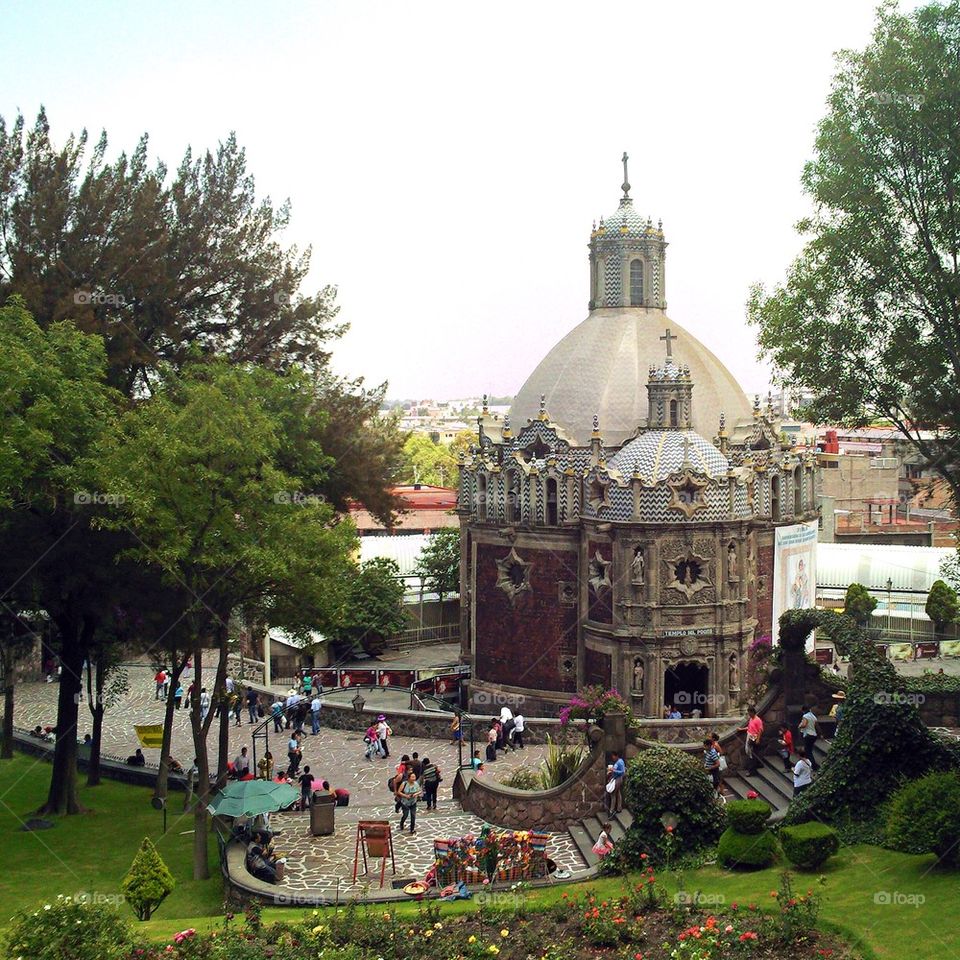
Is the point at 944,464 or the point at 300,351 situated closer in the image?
the point at 944,464

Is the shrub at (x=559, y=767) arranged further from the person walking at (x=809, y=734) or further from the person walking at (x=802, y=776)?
the person walking at (x=802, y=776)

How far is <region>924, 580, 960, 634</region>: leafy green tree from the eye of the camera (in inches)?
1948

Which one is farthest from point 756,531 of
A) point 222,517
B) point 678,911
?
point 678,911

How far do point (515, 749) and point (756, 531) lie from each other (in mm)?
11587

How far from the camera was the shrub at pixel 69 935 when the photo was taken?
16.3 metres

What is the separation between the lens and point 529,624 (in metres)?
39.5

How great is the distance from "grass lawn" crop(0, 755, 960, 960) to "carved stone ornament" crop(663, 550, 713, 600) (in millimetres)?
15280

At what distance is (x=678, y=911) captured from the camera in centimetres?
1777

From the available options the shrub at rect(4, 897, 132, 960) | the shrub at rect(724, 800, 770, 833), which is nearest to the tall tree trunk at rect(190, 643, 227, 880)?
the shrub at rect(4, 897, 132, 960)

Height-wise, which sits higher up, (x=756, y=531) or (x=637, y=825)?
(x=756, y=531)

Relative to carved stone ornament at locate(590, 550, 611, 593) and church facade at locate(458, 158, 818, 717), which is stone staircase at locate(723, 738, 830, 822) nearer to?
church facade at locate(458, 158, 818, 717)

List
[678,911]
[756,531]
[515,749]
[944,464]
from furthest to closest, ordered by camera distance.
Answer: [756,531] → [515,749] → [944,464] → [678,911]

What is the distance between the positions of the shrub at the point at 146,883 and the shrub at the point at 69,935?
330 centimetres

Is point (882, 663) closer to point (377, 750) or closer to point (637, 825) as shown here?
point (637, 825)
